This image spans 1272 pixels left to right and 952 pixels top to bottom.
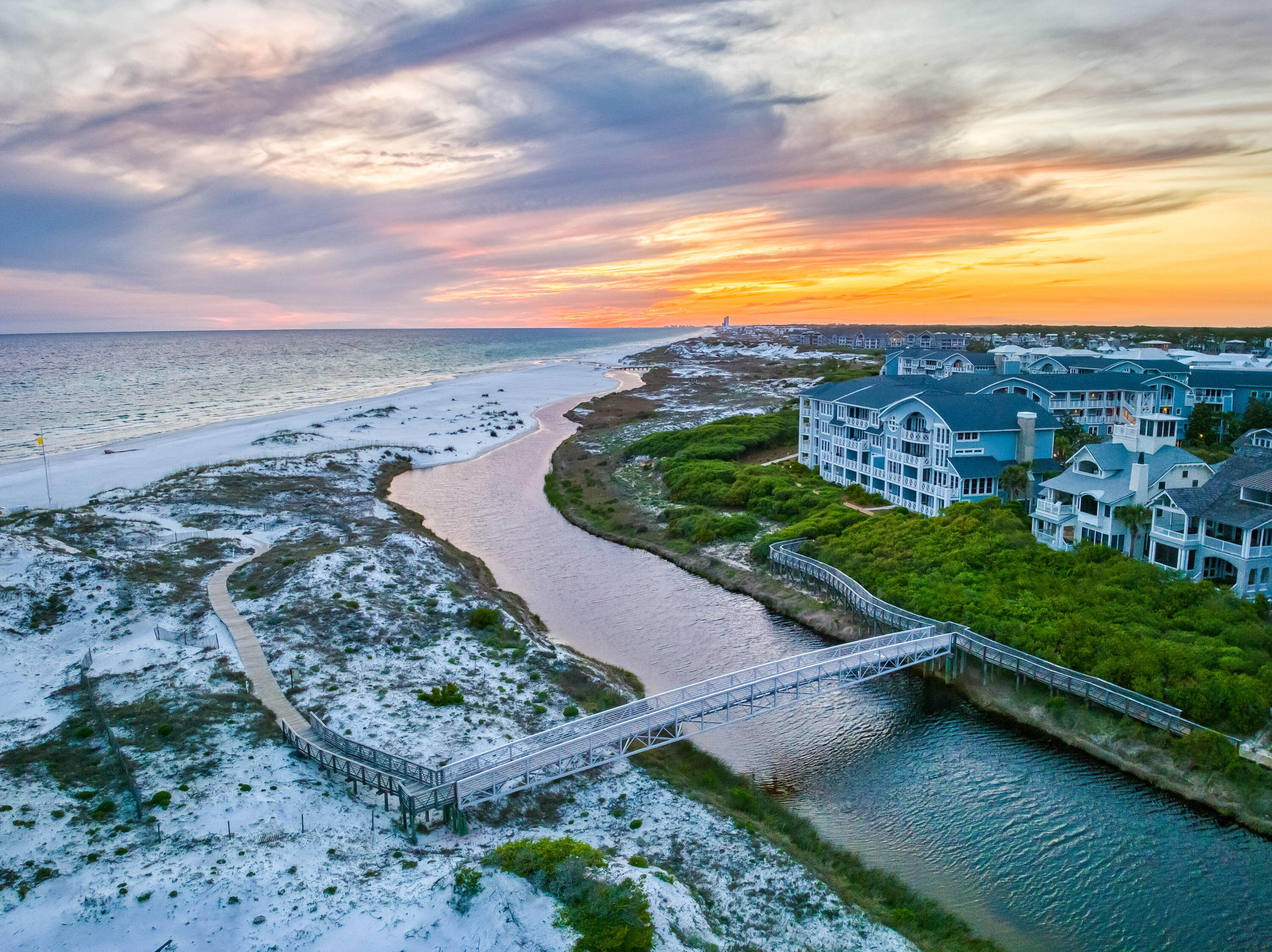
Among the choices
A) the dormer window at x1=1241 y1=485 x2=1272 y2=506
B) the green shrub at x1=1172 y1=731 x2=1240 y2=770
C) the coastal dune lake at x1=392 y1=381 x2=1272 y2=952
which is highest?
the dormer window at x1=1241 y1=485 x2=1272 y2=506

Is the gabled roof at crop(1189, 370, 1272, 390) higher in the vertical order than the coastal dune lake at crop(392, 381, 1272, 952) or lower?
higher

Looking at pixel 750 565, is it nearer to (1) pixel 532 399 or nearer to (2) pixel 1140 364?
(2) pixel 1140 364

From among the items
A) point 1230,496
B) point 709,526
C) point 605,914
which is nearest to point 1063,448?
point 1230,496

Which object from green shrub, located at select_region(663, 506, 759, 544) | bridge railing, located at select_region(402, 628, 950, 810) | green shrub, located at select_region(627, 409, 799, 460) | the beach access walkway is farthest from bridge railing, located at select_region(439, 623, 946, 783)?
green shrub, located at select_region(627, 409, 799, 460)

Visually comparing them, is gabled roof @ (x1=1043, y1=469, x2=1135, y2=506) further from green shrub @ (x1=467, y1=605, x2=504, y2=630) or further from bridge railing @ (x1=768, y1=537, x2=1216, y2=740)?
green shrub @ (x1=467, y1=605, x2=504, y2=630)

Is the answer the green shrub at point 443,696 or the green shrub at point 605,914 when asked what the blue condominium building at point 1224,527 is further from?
the green shrub at point 443,696

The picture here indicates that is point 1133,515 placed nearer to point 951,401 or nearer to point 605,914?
point 951,401

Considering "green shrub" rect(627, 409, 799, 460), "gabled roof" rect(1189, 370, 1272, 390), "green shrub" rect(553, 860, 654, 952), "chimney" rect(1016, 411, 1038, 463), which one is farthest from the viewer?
"green shrub" rect(627, 409, 799, 460)
